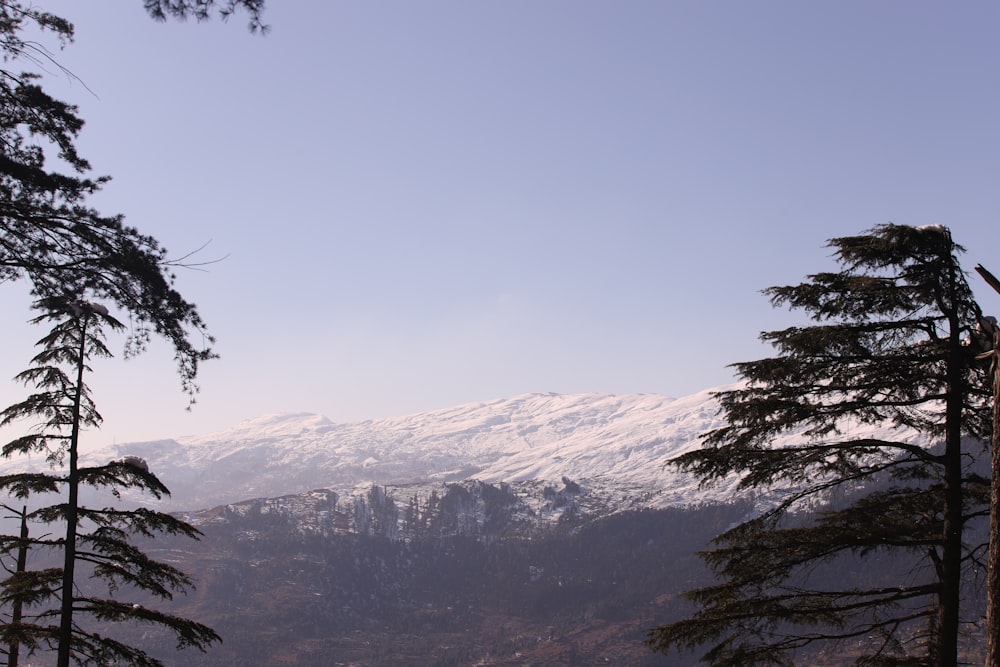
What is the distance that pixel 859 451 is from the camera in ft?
50.9

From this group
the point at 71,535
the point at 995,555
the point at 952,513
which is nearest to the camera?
the point at 995,555

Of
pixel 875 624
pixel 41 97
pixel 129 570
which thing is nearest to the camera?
pixel 41 97

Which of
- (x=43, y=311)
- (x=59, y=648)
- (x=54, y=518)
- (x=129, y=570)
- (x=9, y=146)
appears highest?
(x=9, y=146)

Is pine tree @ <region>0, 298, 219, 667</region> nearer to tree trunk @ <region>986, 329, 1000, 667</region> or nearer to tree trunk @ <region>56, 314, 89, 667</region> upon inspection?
tree trunk @ <region>56, 314, 89, 667</region>

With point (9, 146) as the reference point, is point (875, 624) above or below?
below

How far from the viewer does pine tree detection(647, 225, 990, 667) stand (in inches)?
572

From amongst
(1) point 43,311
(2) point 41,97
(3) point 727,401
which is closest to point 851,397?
(3) point 727,401

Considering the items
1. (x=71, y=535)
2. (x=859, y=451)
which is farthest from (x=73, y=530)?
(x=859, y=451)

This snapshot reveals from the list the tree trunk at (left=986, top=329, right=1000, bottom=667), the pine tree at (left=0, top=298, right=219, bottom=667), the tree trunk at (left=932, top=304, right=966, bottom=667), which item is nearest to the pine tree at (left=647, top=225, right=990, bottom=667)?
the tree trunk at (left=932, top=304, right=966, bottom=667)

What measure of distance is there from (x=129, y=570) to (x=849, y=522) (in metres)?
15.8

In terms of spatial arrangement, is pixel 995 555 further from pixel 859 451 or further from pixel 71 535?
pixel 71 535

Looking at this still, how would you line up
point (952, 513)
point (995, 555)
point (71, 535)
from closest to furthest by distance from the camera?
point (995, 555) < point (952, 513) < point (71, 535)

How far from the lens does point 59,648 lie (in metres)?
16.1

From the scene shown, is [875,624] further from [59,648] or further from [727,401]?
[59,648]
